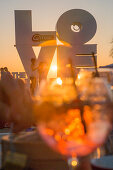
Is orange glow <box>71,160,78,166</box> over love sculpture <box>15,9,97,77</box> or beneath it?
over

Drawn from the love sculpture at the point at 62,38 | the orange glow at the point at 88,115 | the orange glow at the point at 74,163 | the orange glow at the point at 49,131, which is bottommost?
the love sculpture at the point at 62,38

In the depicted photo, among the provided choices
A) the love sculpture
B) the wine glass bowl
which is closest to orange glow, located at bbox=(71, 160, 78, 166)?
the wine glass bowl

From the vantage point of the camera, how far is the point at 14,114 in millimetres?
1033

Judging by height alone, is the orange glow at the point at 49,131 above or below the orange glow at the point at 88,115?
below

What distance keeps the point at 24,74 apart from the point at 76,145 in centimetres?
1115

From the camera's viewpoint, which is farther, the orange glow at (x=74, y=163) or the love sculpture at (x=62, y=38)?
the love sculpture at (x=62, y=38)

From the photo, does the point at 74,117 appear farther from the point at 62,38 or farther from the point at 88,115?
the point at 62,38

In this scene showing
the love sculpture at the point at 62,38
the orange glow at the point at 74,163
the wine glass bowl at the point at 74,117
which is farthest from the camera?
the love sculpture at the point at 62,38

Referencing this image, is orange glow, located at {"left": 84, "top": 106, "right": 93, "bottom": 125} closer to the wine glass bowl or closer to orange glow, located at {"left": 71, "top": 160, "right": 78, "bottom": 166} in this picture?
the wine glass bowl

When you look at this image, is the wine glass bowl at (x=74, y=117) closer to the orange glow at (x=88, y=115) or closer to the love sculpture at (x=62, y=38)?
the orange glow at (x=88, y=115)

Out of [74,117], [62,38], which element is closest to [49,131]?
[74,117]

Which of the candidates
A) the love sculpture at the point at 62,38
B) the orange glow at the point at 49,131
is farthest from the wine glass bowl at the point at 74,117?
the love sculpture at the point at 62,38

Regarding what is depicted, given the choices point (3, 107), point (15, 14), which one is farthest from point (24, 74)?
point (3, 107)

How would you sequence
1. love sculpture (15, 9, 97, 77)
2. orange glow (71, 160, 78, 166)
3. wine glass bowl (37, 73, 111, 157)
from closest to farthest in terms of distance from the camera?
wine glass bowl (37, 73, 111, 157), orange glow (71, 160, 78, 166), love sculpture (15, 9, 97, 77)
